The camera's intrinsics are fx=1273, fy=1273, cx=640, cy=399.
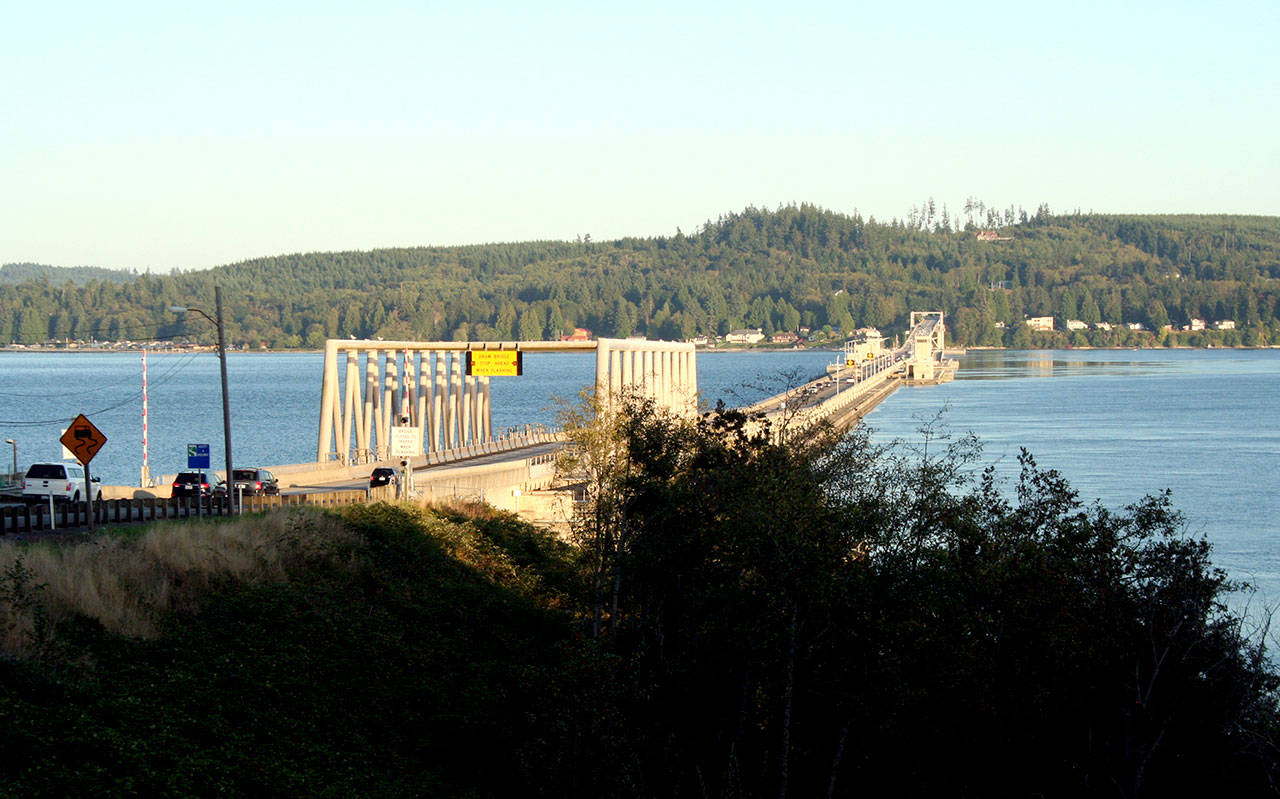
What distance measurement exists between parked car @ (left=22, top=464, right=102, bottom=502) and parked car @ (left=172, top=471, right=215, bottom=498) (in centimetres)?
240

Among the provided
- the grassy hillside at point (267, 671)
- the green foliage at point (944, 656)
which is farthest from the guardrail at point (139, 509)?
the green foliage at point (944, 656)

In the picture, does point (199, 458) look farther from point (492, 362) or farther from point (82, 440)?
point (492, 362)

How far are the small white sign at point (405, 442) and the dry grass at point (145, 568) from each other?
39.3ft

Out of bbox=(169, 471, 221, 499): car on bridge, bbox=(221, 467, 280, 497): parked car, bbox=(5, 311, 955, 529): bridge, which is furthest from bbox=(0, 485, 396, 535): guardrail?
bbox=(221, 467, 280, 497): parked car

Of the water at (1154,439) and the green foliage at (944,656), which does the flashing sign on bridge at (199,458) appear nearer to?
the green foliage at (944,656)

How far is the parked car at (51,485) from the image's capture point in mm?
37531

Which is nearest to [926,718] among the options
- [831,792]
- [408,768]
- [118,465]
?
[831,792]

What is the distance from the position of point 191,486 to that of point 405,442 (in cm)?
717

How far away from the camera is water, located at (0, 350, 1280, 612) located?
192ft

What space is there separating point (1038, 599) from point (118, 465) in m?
75.5

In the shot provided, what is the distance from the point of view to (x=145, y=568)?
2397 cm

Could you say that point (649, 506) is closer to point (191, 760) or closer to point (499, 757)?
point (499, 757)

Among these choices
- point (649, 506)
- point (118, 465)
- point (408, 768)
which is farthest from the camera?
point (118, 465)

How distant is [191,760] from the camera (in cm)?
1630
